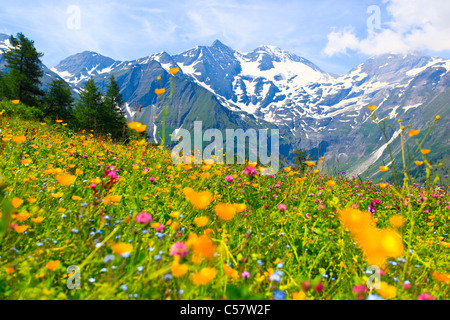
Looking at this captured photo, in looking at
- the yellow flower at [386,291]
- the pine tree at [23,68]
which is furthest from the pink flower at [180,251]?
the pine tree at [23,68]

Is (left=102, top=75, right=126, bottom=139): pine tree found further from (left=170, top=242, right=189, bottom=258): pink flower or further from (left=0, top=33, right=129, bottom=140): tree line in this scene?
(left=170, top=242, right=189, bottom=258): pink flower

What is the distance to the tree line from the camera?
3098 centimetres

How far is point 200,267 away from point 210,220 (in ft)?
3.61

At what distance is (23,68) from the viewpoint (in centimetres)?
3262

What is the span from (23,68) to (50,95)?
14.4ft

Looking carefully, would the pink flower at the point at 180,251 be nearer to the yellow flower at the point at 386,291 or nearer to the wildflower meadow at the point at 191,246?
the wildflower meadow at the point at 191,246

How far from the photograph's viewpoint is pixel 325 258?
230 centimetres

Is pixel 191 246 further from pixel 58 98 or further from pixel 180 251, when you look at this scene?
pixel 58 98

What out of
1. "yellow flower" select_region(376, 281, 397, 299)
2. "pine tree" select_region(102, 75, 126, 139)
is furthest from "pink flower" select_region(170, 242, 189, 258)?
"pine tree" select_region(102, 75, 126, 139)

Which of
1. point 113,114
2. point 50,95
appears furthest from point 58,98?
point 113,114

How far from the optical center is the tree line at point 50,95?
31.0 metres

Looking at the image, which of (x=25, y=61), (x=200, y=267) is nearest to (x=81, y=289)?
(x=200, y=267)

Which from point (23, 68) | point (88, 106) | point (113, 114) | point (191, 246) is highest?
point (23, 68)
